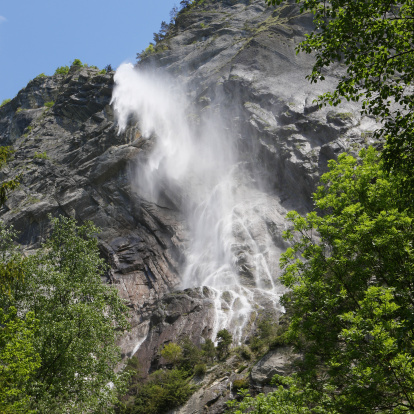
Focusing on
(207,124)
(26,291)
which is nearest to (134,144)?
(207,124)

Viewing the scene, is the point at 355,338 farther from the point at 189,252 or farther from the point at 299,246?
the point at 189,252

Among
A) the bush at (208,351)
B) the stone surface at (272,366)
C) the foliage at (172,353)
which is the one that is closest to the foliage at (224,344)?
the bush at (208,351)

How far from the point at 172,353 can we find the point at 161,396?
6.22 m

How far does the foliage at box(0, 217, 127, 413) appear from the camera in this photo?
1538 cm

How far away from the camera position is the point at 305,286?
1286 centimetres

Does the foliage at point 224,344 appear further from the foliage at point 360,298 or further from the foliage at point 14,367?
the foliage at point 14,367

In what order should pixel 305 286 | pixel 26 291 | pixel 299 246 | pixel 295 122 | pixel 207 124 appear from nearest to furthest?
pixel 305 286 < pixel 299 246 < pixel 26 291 < pixel 295 122 < pixel 207 124

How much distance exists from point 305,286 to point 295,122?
1865 inches

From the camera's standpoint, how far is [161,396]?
2527 centimetres

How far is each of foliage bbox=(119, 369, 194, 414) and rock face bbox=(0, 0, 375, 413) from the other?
720 centimetres

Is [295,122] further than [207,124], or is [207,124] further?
[207,124]

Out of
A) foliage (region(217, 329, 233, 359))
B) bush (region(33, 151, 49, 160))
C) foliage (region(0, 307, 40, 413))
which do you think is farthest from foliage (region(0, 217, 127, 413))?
bush (region(33, 151, 49, 160))

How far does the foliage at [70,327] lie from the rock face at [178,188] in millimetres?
18233

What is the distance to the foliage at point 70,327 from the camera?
15383mm
